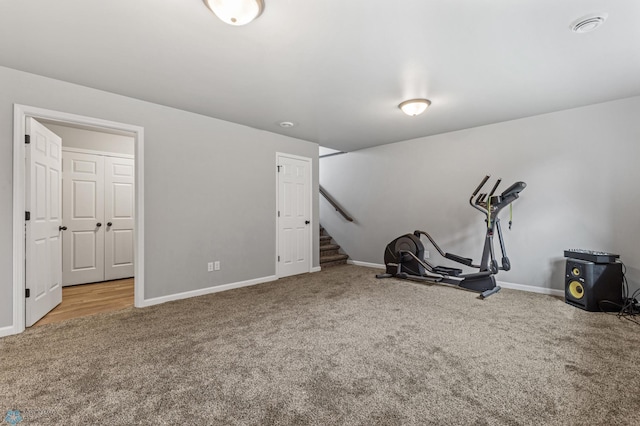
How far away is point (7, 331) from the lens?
2529 millimetres

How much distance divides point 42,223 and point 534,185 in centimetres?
574

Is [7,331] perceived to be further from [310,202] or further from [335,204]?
[335,204]

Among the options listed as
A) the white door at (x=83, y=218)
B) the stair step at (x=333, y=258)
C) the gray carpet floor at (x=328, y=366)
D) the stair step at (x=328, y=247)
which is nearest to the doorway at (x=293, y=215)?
the stair step at (x=333, y=258)

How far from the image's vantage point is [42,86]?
270 centimetres

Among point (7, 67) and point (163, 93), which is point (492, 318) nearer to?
point (163, 93)

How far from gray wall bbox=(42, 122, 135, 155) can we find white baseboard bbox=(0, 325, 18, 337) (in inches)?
116

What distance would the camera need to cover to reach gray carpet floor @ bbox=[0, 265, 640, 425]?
152cm

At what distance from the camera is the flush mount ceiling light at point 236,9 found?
5.61 feet

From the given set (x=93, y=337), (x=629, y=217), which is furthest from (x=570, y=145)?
(x=93, y=337)

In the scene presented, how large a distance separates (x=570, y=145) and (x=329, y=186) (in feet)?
13.2

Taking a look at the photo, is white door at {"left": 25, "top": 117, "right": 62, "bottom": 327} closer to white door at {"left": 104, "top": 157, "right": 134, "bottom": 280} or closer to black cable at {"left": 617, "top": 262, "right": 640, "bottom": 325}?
white door at {"left": 104, "top": 157, "right": 134, "bottom": 280}

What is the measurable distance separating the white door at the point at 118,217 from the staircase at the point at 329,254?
3.37m

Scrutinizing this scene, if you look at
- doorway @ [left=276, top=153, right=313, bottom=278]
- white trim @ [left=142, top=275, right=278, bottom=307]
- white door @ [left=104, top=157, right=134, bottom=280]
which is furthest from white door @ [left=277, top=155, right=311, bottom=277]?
white door @ [left=104, top=157, right=134, bottom=280]

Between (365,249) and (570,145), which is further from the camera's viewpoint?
(365,249)
